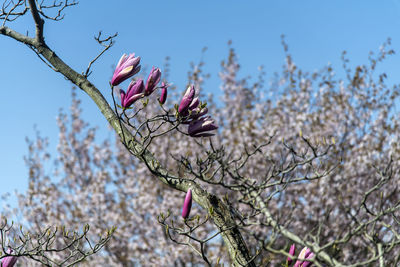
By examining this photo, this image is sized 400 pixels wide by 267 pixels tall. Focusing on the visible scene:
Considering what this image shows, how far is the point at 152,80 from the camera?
7.21 ft

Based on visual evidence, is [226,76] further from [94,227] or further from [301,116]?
[94,227]

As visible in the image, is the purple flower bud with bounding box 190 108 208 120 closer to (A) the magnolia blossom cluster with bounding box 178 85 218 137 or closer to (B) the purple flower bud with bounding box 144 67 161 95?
(A) the magnolia blossom cluster with bounding box 178 85 218 137

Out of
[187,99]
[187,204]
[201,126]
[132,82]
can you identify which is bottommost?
[187,204]

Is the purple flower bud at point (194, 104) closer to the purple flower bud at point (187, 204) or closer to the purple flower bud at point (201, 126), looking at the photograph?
the purple flower bud at point (201, 126)

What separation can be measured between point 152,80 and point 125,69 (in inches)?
5.2

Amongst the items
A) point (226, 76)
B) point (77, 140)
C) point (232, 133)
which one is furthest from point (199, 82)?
point (77, 140)

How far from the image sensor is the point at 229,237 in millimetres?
2072

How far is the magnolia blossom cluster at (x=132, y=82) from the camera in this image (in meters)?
2.18

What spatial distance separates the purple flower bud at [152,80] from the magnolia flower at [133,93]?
0.03 meters

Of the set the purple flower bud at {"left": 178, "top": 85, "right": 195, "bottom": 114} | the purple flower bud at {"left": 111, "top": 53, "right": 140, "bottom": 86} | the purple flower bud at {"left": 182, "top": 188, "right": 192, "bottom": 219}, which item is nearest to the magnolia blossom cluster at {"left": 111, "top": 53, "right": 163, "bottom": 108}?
the purple flower bud at {"left": 111, "top": 53, "right": 140, "bottom": 86}

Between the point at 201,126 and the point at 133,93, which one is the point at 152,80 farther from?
the point at 201,126

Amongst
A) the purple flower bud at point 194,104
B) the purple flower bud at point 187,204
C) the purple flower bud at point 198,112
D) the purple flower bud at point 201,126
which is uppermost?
the purple flower bud at point 194,104

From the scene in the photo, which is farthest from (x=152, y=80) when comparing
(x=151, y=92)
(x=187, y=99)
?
(x=187, y=99)

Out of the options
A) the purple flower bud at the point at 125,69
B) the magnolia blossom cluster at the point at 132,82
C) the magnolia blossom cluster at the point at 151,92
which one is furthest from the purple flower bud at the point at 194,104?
the purple flower bud at the point at 125,69
